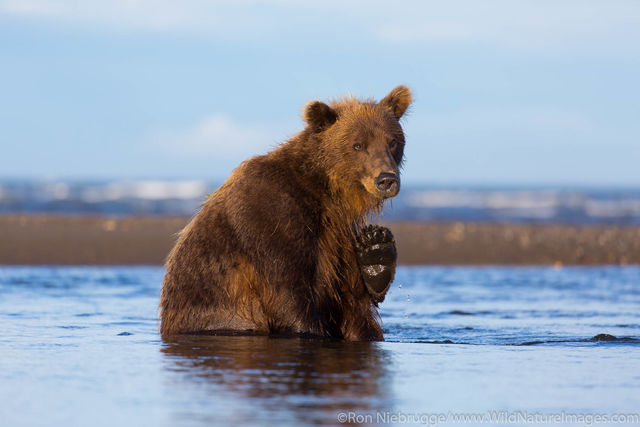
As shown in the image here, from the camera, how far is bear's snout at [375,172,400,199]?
7.14m

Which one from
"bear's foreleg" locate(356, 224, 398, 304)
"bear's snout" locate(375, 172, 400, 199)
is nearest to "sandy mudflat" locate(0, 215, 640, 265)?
"bear's foreleg" locate(356, 224, 398, 304)

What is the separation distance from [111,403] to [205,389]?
57 cm

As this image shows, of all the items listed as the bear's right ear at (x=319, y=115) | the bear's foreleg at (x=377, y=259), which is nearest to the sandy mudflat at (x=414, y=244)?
the bear's right ear at (x=319, y=115)

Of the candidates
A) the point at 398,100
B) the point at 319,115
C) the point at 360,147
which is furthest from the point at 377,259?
the point at 398,100

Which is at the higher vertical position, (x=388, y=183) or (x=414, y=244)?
(x=414, y=244)

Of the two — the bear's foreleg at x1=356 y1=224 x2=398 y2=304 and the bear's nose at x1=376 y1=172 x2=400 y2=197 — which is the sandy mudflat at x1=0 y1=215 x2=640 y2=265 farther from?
the bear's nose at x1=376 y1=172 x2=400 y2=197

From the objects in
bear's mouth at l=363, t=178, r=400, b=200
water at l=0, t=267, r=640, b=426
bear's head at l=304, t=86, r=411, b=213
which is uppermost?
bear's head at l=304, t=86, r=411, b=213

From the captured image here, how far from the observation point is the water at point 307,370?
5.07m

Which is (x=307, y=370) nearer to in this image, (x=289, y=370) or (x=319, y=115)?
(x=289, y=370)

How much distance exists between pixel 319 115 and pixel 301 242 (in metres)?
1.08

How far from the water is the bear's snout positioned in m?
1.15

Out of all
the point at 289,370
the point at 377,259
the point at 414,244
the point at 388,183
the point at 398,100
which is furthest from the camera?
the point at 414,244

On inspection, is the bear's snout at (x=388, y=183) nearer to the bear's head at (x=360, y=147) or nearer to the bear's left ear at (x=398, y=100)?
the bear's head at (x=360, y=147)

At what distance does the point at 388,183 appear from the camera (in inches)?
282
